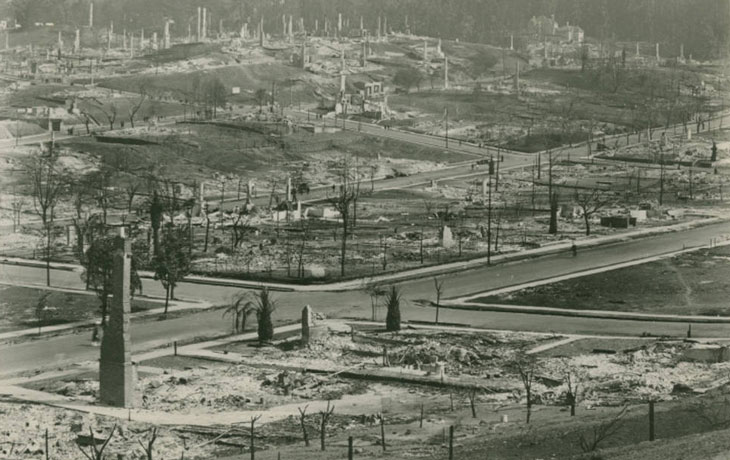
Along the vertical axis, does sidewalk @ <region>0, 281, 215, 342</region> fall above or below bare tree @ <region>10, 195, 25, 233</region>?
above

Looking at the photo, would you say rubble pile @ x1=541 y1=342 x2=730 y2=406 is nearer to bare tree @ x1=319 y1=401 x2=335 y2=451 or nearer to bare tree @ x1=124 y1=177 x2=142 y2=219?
bare tree @ x1=319 y1=401 x2=335 y2=451

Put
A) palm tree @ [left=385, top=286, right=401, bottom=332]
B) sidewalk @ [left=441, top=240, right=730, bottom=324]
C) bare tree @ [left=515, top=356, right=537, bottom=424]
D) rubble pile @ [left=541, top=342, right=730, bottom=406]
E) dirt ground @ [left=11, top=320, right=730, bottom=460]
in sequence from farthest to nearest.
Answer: sidewalk @ [left=441, top=240, right=730, bottom=324]
palm tree @ [left=385, top=286, right=401, bottom=332]
rubble pile @ [left=541, top=342, right=730, bottom=406]
bare tree @ [left=515, top=356, right=537, bottom=424]
dirt ground @ [left=11, top=320, right=730, bottom=460]

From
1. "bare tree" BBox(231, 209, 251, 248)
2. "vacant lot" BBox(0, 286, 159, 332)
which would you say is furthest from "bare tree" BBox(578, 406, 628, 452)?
"bare tree" BBox(231, 209, 251, 248)

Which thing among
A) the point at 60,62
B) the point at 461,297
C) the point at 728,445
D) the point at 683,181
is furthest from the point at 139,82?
the point at 728,445

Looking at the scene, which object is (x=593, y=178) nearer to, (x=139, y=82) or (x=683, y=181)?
(x=683, y=181)

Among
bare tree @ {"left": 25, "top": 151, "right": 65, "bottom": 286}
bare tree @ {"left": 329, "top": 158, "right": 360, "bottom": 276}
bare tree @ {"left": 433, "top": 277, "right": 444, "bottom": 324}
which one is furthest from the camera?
bare tree @ {"left": 25, "top": 151, "right": 65, "bottom": 286}

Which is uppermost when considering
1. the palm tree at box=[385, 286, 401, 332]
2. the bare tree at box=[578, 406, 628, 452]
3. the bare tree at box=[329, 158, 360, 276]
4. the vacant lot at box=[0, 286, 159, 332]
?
the bare tree at box=[578, 406, 628, 452]

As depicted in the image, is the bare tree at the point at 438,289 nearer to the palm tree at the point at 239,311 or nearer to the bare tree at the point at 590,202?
the palm tree at the point at 239,311
